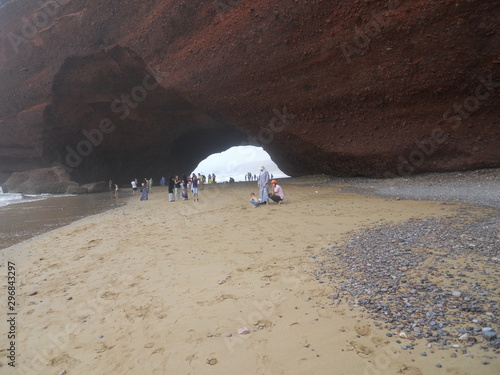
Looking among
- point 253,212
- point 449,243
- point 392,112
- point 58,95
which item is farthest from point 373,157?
point 58,95

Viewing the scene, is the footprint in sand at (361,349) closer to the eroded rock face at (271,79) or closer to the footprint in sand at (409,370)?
the footprint in sand at (409,370)

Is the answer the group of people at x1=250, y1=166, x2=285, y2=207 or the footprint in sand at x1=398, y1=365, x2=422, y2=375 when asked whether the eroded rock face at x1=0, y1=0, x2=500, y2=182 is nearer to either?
the group of people at x1=250, y1=166, x2=285, y2=207

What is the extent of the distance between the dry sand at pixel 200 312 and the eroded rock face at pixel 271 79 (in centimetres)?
931

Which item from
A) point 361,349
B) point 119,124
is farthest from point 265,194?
point 119,124

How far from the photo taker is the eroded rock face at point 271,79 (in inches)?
528

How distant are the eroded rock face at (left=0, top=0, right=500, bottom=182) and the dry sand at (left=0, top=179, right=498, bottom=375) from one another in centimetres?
931

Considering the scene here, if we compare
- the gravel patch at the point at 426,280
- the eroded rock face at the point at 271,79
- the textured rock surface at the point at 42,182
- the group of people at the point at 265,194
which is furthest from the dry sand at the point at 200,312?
the textured rock surface at the point at 42,182

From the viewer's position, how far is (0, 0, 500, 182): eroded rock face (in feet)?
44.0

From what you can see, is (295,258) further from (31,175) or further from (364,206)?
(31,175)

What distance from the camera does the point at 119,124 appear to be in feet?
107

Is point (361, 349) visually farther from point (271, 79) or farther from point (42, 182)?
point (42, 182)

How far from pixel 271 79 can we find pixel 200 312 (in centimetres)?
1704

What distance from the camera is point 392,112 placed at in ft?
50.9

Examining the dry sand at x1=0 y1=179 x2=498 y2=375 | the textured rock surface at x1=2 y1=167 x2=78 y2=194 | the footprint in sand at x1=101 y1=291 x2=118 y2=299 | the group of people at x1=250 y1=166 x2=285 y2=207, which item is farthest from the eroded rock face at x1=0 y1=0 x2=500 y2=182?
the footprint in sand at x1=101 y1=291 x2=118 y2=299
